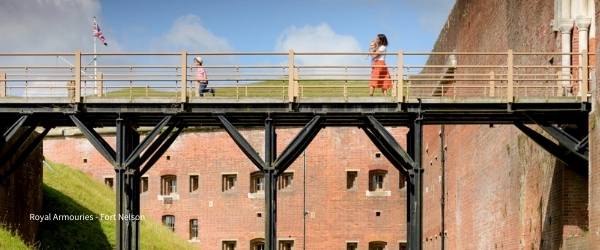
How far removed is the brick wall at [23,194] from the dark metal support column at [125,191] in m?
3.03

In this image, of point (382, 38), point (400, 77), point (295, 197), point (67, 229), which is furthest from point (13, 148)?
point (295, 197)

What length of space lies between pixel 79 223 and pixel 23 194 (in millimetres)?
4839

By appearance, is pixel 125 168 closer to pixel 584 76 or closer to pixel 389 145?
pixel 389 145

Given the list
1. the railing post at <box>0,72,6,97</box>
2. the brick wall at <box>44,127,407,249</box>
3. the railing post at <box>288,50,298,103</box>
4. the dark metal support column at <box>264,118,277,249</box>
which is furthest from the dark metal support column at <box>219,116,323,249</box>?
the brick wall at <box>44,127,407,249</box>

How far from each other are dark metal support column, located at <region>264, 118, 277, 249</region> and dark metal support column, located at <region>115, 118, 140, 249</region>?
9.76 feet

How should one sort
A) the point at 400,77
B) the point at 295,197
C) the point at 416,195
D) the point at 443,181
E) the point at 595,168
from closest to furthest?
the point at 595,168 → the point at 416,195 → the point at 400,77 → the point at 443,181 → the point at 295,197

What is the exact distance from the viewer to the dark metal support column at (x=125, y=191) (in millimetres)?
23891

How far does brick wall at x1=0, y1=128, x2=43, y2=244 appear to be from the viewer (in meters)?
26.9

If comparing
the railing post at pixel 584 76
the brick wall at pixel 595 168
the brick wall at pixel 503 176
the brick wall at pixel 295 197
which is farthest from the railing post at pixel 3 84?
the brick wall at pixel 295 197

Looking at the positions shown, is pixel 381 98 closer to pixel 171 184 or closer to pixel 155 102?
pixel 155 102

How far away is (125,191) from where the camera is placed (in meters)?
24.3

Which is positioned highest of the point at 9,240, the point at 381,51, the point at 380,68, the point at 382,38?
the point at 382,38

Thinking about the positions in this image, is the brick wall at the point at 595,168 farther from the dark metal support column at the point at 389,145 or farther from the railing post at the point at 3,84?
the railing post at the point at 3,84

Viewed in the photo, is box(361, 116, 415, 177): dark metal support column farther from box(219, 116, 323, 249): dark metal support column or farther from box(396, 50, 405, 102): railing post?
box(219, 116, 323, 249): dark metal support column
